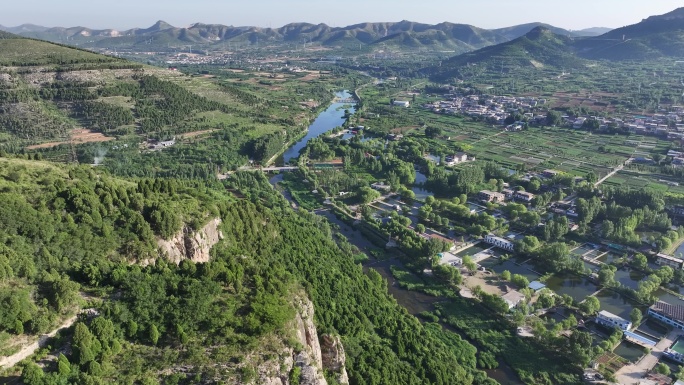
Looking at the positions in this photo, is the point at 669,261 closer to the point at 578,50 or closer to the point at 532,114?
the point at 532,114

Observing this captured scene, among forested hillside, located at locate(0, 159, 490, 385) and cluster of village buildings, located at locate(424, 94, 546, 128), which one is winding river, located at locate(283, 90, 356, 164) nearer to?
cluster of village buildings, located at locate(424, 94, 546, 128)

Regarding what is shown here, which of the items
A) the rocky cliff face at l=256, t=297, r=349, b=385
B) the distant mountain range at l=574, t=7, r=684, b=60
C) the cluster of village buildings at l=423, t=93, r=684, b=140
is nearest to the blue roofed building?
the rocky cliff face at l=256, t=297, r=349, b=385

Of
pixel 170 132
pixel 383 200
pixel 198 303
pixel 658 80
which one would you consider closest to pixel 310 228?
pixel 383 200

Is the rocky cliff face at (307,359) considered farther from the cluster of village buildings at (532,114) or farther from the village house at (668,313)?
the cluster of village buildings at (532,114)

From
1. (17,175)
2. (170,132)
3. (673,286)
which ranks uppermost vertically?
(17,175)

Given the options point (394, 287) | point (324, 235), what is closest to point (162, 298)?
point (394, 287)

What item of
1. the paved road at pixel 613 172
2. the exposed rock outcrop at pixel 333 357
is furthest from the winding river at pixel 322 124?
the exposed rock outcrop at pixel 333 357

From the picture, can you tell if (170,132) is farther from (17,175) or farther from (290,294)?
(290,294)
